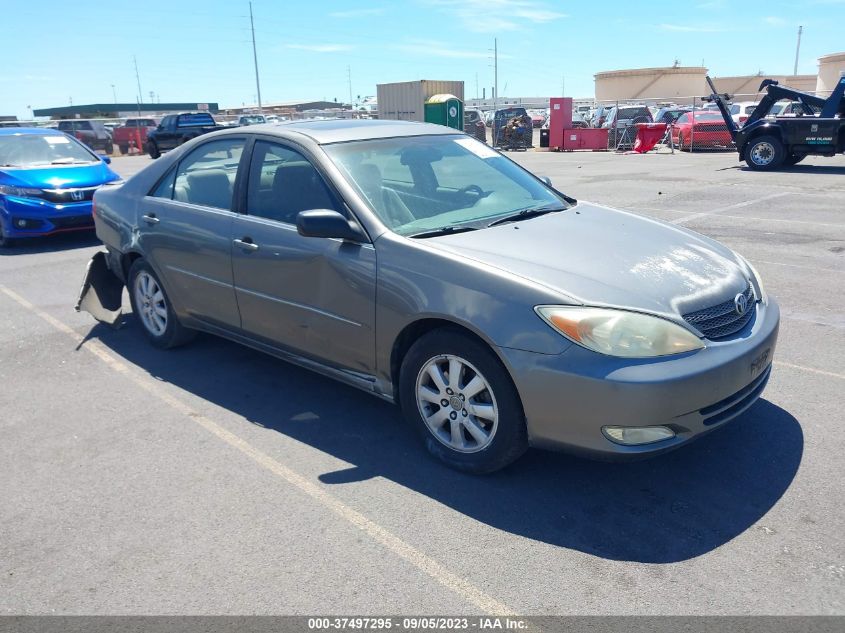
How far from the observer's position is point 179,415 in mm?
4543

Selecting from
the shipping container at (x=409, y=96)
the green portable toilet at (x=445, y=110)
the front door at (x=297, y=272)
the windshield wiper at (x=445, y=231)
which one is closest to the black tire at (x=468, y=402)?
the front door at (x=297, y=272)

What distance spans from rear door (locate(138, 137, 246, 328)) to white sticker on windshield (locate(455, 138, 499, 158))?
1486mm

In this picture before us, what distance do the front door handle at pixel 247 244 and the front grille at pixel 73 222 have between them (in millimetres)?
6577

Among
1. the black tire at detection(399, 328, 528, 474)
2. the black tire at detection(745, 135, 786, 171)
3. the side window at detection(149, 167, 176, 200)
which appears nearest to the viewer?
the black tire at detection(399, 328, 528, 474)

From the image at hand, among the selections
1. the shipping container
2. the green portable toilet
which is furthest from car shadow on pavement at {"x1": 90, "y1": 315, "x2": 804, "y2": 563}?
the shipping container

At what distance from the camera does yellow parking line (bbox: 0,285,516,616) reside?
2801mm

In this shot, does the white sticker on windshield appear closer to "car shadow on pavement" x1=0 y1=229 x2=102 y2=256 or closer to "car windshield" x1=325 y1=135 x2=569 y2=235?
"car windshield" x1=325 y1=135 x2=569 y2=235

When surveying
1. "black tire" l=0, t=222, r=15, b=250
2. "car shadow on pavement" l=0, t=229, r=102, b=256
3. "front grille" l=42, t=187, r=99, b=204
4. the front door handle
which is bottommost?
"car shadow on pavement" l=0, t=229, r=102, b=256

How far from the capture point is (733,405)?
3391mm

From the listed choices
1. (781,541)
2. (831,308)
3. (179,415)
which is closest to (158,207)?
(179,415)

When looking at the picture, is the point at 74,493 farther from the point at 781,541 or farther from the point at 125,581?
the point at 781,541

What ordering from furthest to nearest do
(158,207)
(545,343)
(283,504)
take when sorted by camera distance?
(158,207) → (283,504) → (545,343)

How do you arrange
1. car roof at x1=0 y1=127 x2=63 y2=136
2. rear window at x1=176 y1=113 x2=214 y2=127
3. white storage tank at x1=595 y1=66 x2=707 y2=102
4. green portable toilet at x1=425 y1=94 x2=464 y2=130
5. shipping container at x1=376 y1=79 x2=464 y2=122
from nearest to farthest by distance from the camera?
car roof at x1=0 y1=127 x2=63 y2=136 → green portable toilet at x1=425 y1=94 x2=464 y2=130 → rear window at x1=176 y1=113 x2=214 y2=127 → shipping container at x1=376 y1=79 x2=464 y2=122 → white storage tank at x1=595 y1=66 x2=707 y2=102

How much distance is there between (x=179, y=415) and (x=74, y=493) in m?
0.96
